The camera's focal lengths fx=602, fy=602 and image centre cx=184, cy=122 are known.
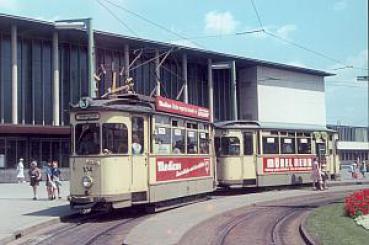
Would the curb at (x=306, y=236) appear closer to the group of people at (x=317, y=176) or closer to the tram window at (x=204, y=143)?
the tram window at (x=204, y=143)

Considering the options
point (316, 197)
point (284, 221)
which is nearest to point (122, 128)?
point (284, 221)

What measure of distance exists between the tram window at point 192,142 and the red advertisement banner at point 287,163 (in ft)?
22.0

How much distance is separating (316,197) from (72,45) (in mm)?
32182

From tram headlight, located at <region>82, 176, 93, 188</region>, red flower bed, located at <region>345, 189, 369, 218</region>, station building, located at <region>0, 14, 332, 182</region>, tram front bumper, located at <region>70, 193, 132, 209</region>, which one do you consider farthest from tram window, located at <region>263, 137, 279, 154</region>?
tram headlight, located at <region>82, 176, 93, 188</region>

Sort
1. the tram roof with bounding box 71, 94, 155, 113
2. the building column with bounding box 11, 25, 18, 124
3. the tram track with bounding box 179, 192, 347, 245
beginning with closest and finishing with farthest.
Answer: the tram track with bounding box 179, 192, 347, 245, the tram roof with bounding box 71, 94, 155, 113, the building column with bounding box 11, 25, 18, 124

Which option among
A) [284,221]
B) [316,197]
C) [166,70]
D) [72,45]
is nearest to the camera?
[284,221]

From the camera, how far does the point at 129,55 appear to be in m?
54.2

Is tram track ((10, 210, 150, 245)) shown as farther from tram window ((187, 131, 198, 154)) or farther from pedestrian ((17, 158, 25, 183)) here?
pedestrian ((17, 158, 25, 183))

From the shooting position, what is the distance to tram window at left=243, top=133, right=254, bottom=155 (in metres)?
26.6

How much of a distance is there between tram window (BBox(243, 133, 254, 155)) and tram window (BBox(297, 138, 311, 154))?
3.63 metres

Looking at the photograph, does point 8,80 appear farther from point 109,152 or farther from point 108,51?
point 109,152

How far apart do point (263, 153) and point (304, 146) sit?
11.7ft

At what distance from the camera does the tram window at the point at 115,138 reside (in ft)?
53.9

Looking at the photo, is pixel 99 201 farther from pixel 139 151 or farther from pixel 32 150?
pixel 32 150
